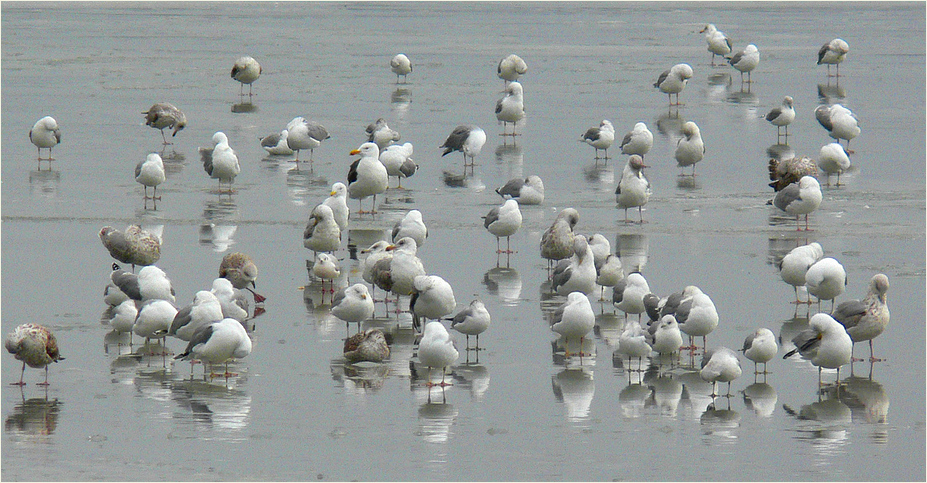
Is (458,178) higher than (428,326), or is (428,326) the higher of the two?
(458,178)

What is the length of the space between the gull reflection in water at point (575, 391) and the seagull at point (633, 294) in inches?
64.6

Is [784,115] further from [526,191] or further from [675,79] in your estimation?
[526,191]

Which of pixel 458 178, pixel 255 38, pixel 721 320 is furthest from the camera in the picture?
pixel 255 38

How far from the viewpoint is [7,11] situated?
63656 millimetres

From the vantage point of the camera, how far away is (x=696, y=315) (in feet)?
42.9

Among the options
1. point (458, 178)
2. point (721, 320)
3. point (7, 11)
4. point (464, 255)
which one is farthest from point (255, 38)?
point (721, 320)

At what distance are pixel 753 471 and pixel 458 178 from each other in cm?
1416

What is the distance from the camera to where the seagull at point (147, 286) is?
13820mm

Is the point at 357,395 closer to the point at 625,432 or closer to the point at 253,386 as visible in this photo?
the point at 253,386

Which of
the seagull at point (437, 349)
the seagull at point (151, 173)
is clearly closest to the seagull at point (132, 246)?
the seagull at point (151, 173)

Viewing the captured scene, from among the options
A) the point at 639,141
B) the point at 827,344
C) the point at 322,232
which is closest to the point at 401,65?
the point at 639,141

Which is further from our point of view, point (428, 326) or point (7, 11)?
point (7, 11)

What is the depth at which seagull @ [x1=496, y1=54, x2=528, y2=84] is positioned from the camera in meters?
34.3

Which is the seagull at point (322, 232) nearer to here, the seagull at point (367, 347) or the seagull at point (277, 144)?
the seagull at point (367, 347)
